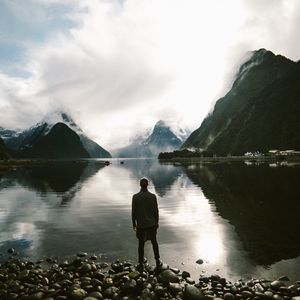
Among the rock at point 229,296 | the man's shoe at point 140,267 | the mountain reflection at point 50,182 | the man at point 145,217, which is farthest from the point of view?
the mountain reflection at point 50,182

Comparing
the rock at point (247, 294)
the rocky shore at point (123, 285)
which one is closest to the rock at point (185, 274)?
the rocky shore at point (123, 285)

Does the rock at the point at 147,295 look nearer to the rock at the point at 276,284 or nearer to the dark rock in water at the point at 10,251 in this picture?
the rock at the point at 276,284

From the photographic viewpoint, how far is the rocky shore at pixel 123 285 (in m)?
13.2

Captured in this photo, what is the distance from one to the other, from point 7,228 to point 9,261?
383 inches

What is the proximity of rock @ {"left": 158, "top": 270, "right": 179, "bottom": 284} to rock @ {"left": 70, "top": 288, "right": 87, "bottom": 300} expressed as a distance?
325cm

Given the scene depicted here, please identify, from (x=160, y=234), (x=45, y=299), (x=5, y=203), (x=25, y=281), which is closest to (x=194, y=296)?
(x=45, y=299)

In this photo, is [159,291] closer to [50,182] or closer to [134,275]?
[134,275]

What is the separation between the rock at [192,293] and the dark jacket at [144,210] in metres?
3.95

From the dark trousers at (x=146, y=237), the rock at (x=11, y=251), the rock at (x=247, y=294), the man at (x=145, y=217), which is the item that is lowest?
the rock at (x=11, y=251)

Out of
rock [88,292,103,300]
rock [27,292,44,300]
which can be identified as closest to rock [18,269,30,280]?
rock [27,292,44,300]

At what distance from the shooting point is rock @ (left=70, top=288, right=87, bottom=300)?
13.1 m

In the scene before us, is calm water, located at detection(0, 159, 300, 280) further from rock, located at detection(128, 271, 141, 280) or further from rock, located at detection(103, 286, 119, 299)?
rock, located at detection(103, 286, 119, 299)

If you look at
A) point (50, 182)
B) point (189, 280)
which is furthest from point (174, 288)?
point (50, 182)

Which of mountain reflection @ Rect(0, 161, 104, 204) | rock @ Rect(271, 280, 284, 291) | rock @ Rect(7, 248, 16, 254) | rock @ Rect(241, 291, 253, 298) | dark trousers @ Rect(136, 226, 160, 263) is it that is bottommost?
mountain reflection @ Rect(0, 161, 104, 204)
